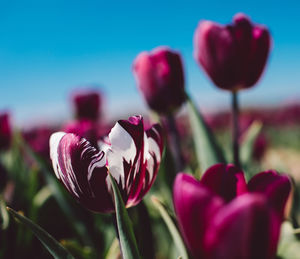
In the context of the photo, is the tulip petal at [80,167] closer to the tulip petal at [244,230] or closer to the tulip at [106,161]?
the tulip at [106,161]

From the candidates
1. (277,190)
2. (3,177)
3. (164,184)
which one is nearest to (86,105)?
(3,177)

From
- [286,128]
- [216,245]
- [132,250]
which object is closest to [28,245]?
[132,250]

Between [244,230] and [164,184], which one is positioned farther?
[164,184]

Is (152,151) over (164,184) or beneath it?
over

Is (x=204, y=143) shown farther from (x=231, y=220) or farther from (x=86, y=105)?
(x=86, y=105)

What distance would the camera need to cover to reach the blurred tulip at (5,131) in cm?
102

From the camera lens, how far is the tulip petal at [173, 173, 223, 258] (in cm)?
27

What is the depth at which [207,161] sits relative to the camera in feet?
2.05

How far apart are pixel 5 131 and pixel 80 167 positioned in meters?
0.82

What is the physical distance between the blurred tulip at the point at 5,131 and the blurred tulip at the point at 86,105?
12.2 inches

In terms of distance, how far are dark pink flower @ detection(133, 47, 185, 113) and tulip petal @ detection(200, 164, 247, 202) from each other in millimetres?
341

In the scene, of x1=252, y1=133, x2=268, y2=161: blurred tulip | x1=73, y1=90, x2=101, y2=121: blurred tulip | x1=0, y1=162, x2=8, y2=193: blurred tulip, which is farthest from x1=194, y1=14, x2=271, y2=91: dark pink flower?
x1=252, y1=133, x2=268, y2=161: blurred tulip

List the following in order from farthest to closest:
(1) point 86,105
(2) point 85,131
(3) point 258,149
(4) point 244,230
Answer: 1. (3) point 258,149
2. (1) point 86,105
3. (2) point 85,131
4. (4) point 244,230

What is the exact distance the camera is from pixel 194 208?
271 mm
